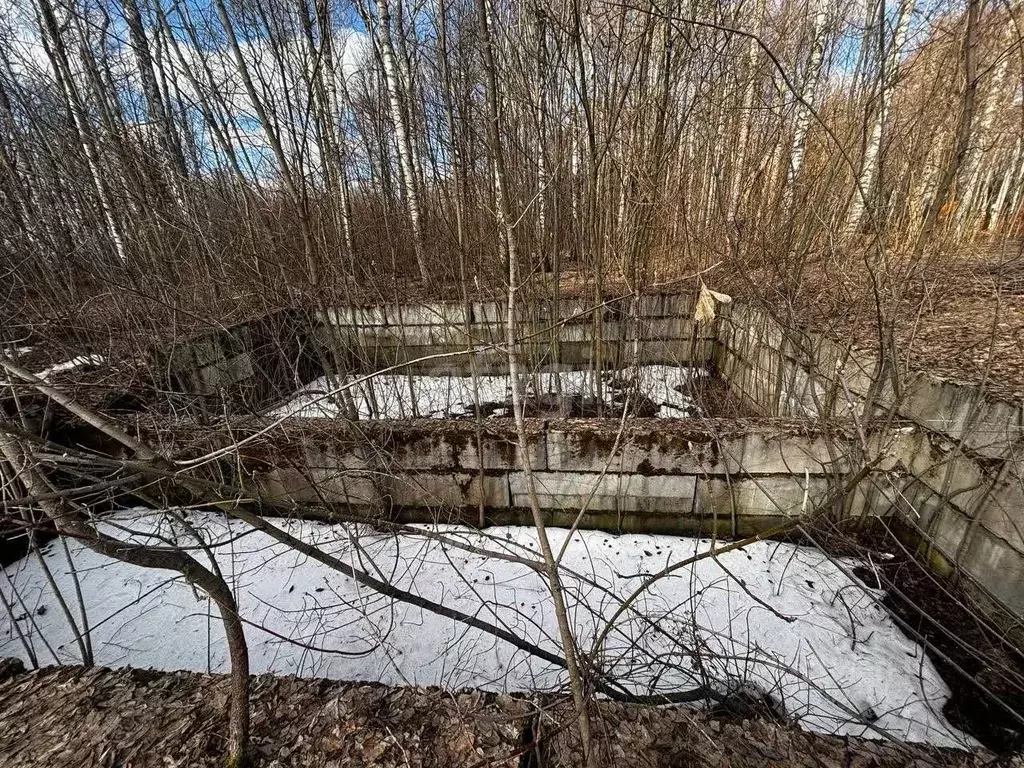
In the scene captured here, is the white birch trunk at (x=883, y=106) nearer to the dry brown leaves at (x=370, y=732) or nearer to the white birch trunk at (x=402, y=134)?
the dry brown leaves at (x=370, y=732)

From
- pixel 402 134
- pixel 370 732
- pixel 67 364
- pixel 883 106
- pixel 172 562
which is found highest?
pixel 402 134

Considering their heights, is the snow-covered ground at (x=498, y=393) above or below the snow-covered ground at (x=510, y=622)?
above

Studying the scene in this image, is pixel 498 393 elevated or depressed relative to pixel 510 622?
elevated

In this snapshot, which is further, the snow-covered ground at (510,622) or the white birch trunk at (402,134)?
the white birch trunk at (402,134)

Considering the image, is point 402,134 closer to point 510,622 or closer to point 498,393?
point 498,393

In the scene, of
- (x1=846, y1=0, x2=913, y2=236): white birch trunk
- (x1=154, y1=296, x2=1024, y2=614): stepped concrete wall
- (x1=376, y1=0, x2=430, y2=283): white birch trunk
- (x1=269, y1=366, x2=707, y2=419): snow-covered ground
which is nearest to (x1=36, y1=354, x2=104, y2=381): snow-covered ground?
(x1=154, y1=296, x2=1024, y2=614): stepped concrete wall

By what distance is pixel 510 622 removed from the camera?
2.53 meters

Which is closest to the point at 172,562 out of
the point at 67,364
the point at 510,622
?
the point at 510,622

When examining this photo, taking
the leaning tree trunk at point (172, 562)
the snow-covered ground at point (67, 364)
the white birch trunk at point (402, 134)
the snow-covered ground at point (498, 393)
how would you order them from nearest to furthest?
the leaning tree trunk at point (172, 562) → the snow-covered ground at point (67, 364) → the snow-covered ground at point (498, 393) → the white birch trunk at point (402, 134)

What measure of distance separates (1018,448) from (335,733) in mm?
3375

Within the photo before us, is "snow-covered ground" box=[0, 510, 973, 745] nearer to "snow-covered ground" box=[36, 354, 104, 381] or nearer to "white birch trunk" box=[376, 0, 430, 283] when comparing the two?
"snow-covered ground" box=[36, 354, 104, 381]

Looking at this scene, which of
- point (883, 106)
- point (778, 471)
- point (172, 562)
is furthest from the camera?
point (778, 471)

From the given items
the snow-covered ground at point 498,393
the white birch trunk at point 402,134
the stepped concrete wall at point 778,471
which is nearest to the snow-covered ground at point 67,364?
the stepped concrete wall at point 778,471

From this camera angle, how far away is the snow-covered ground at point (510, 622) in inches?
82.3
